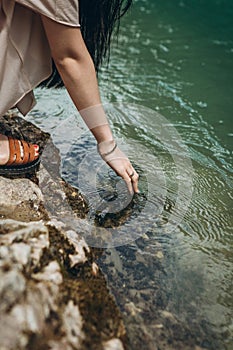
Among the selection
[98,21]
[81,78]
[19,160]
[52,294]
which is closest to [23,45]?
[81,78]

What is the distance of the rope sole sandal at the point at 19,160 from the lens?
2400 millimetres

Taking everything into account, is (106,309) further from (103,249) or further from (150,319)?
(103,249)

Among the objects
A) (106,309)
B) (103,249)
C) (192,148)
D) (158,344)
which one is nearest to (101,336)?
(106,309)

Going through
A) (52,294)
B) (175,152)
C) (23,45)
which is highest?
(23,45)

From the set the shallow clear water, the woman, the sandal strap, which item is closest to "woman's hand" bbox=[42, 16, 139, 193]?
the woman

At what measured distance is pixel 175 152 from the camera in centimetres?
308

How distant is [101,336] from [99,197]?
102cm

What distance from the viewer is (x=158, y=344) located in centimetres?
171

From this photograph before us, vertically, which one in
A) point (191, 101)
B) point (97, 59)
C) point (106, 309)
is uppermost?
point (97, 59)

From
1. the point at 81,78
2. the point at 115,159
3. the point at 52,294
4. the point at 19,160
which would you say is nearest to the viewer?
the point at 52,294

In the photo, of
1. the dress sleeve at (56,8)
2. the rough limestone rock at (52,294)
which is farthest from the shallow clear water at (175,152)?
the dress sleeve at (56,8)

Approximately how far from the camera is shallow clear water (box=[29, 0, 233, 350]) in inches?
77.6

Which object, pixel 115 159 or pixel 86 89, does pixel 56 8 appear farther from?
pixel 115 159

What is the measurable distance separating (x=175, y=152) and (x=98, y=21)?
40.7 inches
